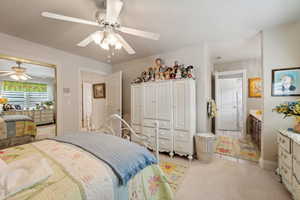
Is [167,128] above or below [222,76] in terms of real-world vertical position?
below

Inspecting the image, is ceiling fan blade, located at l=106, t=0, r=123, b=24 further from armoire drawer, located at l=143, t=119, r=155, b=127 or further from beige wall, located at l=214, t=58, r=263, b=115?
beige wall, located at l=214, t=58, r=263, b=115

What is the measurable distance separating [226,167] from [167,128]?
1.24m

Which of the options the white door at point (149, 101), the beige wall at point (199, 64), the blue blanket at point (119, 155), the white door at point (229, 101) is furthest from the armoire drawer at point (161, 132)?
the white door at point (229, 101)

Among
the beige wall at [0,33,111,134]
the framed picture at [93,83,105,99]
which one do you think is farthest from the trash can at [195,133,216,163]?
the framed picture at [93,83,105,99]

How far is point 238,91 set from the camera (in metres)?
4.14

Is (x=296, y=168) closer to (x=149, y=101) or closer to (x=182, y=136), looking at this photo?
(x=182, y=136)

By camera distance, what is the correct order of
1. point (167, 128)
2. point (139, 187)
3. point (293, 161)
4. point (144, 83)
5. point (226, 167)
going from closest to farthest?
point (139, 187)
point (293, 161)
point (226, 167)
point (167, 128)
point (144, 83)

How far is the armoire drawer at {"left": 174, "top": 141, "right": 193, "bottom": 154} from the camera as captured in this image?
244 cm

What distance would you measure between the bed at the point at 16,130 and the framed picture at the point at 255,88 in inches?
229

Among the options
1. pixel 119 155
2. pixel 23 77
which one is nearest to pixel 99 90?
pixel 23 77

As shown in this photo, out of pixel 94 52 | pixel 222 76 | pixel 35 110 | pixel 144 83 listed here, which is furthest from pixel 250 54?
pixel 35 110

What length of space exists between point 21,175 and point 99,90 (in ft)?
12.1

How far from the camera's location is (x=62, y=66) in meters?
2.88

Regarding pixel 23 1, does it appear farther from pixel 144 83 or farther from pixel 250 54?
pixel 250 54
